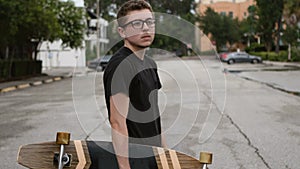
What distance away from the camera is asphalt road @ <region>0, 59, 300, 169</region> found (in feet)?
9.99

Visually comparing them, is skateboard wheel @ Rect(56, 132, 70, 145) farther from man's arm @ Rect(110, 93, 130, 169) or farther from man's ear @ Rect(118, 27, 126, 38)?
man's ear @ Rect(118, 27, 126, 38)

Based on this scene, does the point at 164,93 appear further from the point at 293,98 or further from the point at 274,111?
the point at 293,98

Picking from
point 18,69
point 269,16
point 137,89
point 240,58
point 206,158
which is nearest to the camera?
point 206,158

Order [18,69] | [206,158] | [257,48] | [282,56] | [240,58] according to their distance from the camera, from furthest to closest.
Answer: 1. [257,48]
2. [240,58]
3. [282,56]
4. [18,69]
5. [206,158]

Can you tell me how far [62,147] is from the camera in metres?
2.71

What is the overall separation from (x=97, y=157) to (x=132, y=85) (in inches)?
18.8

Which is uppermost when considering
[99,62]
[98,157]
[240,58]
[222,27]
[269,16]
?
[269,16]

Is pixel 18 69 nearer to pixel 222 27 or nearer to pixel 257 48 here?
pixel 257 48

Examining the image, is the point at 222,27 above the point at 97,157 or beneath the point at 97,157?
above

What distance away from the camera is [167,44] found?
2.98 meters

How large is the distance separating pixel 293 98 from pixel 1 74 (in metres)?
17.3

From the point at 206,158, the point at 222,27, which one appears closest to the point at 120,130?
the point at 206,158

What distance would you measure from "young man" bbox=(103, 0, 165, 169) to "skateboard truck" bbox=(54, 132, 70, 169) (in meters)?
0.28

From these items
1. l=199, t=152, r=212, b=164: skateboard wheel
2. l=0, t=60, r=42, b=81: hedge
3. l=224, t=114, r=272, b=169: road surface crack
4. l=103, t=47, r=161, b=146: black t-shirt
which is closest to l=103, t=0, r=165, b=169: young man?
l=103, t=47, r=161, b=146: black t-shirt
